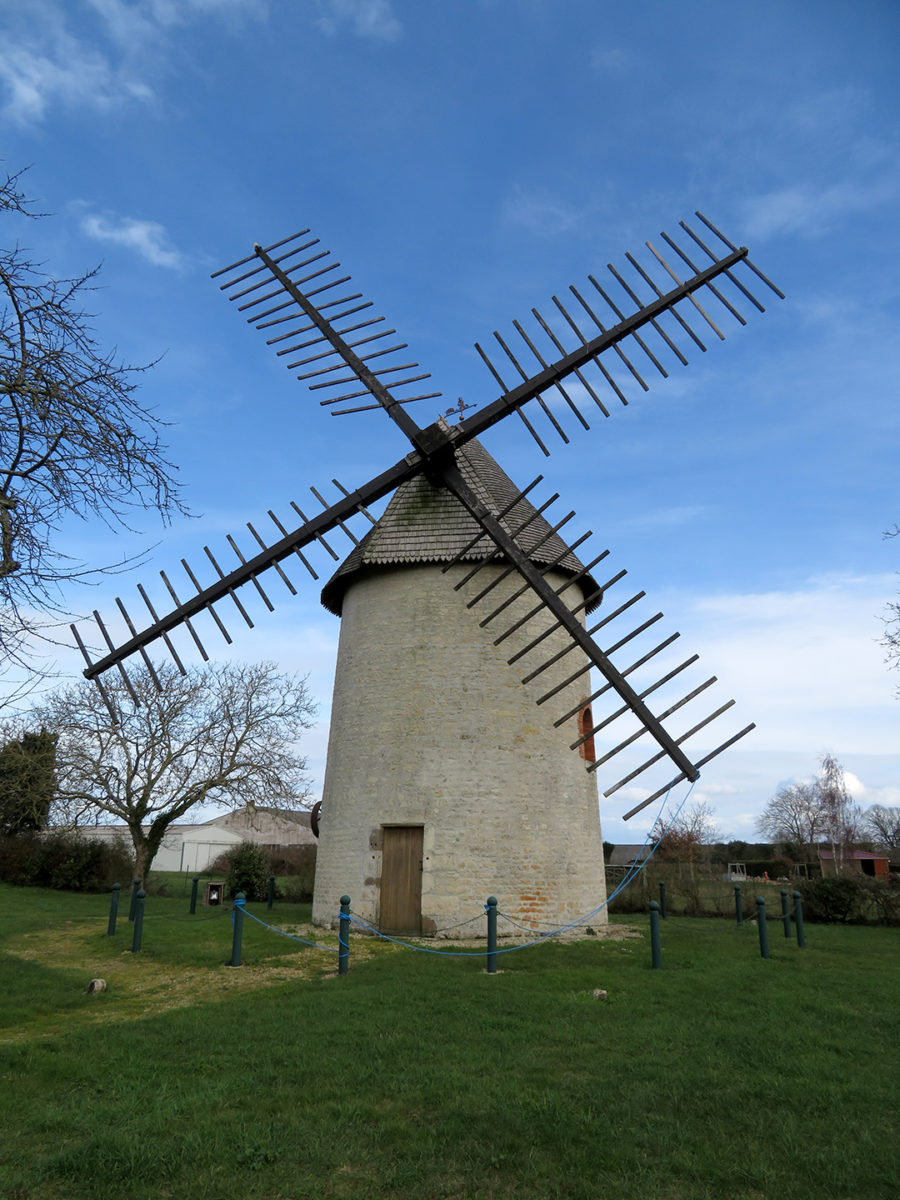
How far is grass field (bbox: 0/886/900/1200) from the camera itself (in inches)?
138

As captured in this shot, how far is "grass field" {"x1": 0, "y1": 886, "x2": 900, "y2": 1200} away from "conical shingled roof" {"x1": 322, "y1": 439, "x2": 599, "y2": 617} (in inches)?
236

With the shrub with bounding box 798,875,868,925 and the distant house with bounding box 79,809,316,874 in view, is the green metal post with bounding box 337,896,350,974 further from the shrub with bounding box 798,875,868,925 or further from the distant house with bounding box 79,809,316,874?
the distant house with bounding box 79,809,316,874

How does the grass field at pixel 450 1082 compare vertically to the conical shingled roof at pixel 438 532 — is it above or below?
below

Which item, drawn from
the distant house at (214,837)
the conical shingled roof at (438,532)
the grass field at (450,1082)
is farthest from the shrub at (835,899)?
the distant house at (214,837)

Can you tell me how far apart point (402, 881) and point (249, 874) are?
10232mm

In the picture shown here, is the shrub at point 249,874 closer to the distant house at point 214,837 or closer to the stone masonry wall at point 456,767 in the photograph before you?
the stone masonry wall at point 456,767

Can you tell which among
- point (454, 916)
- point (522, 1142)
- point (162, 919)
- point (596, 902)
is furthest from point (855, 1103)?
point (162, 919)

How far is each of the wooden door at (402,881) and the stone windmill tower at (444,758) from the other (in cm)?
2

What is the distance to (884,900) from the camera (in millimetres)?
15227

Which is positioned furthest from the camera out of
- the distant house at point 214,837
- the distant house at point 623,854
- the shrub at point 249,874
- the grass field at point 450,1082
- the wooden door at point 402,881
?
the distant house at point 214,837

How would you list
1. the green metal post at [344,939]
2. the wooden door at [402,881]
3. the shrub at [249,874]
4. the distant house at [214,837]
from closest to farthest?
the green metal post at [344,939] → the wooden door at [402,881] → the shrub at [249,874] → the distant house at [214,837]

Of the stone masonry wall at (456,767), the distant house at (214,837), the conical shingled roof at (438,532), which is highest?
the conical shingled roof at (438,532)

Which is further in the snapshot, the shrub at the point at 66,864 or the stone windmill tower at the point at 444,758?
the shrub at the point at 66,864

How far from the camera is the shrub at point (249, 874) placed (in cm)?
1944
